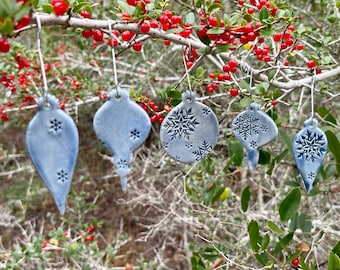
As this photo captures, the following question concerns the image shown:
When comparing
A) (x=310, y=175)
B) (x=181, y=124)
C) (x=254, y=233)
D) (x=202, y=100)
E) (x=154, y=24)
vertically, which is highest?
(x=154, y=24)

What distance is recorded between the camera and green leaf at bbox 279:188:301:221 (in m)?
1.43

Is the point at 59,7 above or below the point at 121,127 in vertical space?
above

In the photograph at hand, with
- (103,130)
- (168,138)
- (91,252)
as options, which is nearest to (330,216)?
(91,252)

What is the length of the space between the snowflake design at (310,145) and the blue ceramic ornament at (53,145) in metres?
0.49

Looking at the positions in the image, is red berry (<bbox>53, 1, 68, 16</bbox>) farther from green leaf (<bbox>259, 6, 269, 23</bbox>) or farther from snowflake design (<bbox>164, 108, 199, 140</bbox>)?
green leaf (<bbox>259, 6, 269, 23</bbox>)

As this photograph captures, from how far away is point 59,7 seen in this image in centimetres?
93

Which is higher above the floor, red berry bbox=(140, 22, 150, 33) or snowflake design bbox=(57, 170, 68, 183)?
red berry bbox=(140, 22, 150, 33)

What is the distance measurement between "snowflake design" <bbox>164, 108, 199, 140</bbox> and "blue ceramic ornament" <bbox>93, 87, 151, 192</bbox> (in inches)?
3.9

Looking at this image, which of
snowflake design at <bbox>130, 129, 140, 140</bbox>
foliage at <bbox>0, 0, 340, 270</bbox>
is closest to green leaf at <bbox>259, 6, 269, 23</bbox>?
foliage at <bbox>0, 0, 340, 270</bbox>

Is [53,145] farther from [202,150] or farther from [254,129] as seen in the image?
[254,129]

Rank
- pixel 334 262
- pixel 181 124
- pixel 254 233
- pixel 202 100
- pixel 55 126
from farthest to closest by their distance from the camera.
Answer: pixel 202 100 < pixel 254 233 < pixel 334 262 < pixel 181 124 < pixel 55 126

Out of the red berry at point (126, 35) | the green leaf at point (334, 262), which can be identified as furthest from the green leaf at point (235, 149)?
the red berry at point (126, 35)

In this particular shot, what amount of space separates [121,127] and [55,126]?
0.40ft

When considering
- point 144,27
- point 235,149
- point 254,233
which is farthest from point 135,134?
point 235,149
